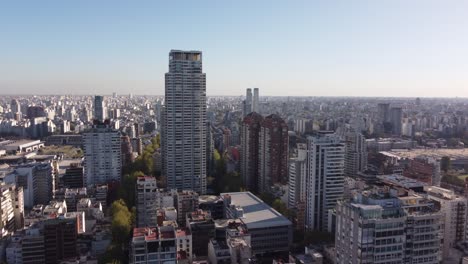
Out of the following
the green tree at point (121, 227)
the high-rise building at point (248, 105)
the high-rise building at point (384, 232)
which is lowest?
the green tree at point (121, 227)

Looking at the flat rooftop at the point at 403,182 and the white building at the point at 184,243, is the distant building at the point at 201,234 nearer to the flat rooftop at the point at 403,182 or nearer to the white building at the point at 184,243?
the white building at the point at 184,243

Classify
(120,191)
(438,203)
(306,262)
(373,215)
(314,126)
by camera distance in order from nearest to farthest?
(373,215) < (306,262) < (438,203) < (120,191) < (314,126)

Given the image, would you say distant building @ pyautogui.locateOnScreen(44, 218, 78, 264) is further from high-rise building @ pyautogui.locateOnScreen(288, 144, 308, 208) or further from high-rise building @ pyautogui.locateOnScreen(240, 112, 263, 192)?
high-rise building @ pyautogui.locateOnScreen(240, 112, 263, 192)

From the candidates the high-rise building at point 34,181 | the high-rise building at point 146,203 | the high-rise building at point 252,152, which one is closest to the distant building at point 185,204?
the high-rise building at point 146,203

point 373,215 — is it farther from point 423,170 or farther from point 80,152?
point 80,152

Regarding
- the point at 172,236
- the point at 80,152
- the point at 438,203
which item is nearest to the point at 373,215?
the point at 172,236

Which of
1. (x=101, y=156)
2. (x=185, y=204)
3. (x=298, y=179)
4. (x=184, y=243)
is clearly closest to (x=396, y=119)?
(x=298, y=179)
